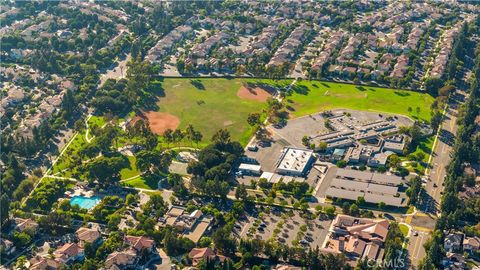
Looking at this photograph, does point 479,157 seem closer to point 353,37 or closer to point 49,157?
point 353,37

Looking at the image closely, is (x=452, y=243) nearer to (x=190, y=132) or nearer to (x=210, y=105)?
(x=190, y=132)

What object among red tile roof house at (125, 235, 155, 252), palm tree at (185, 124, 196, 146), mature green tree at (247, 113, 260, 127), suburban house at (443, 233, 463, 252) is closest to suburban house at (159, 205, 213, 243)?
red tile roof house at (125, 235, 155, 252)

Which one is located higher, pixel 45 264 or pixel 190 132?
pixel 190 132

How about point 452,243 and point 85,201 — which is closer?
point 452,243

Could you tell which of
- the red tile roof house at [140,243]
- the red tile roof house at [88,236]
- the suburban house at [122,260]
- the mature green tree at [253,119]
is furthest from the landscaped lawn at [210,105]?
the suburban house at [122,260]

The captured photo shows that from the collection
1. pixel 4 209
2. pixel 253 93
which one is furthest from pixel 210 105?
pixel 4 209

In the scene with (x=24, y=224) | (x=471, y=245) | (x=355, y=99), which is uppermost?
(x=471, y=245)

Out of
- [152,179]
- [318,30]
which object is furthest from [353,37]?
[152,179]

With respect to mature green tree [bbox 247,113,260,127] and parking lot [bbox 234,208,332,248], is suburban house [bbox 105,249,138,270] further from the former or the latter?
mature green tree [bbox 247,113,260,127]

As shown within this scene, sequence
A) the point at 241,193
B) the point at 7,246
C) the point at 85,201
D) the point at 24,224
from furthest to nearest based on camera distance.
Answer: the point at 85,201 → the point at 241,193 → the point at 24,224 → the point at 7,246
